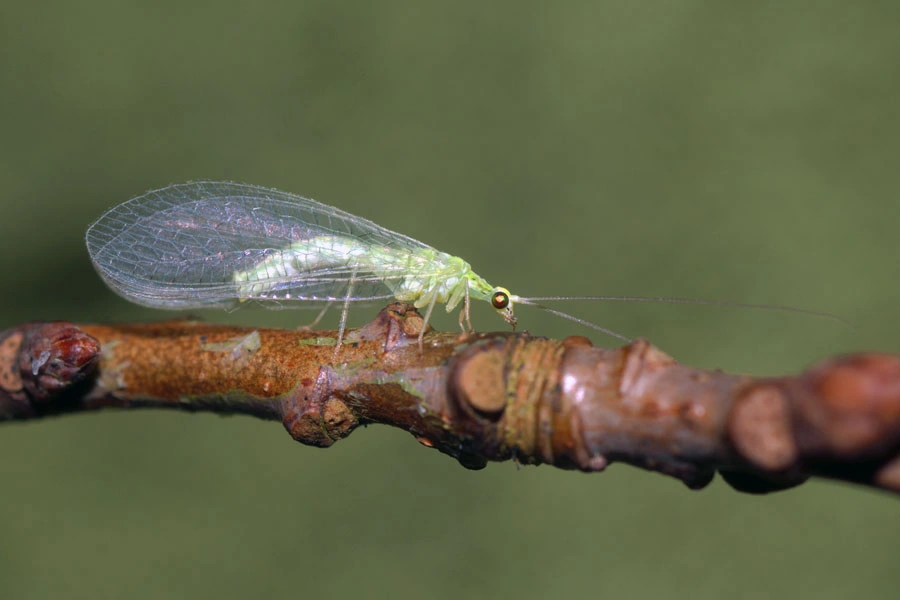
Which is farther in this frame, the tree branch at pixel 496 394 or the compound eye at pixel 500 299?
the compound eye at pixel 500 299

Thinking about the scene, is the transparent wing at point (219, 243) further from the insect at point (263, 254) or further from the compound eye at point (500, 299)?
the compound eye at point (500, 299)

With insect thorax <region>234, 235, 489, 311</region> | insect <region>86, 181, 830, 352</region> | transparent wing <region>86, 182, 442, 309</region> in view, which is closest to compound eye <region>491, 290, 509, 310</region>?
insect <region>86, 181, 830, 352</region>

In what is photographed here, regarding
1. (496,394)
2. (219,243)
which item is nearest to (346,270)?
(219,243)

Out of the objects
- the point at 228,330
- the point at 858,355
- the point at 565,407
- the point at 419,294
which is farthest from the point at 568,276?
the point at 858,355

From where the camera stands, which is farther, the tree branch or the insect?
the insect

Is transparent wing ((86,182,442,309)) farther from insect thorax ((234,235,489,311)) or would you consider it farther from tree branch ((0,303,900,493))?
tree branch ((0,303,900,493))

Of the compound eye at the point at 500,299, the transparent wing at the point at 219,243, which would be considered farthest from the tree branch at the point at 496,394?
the compound eye at the point at 500,299

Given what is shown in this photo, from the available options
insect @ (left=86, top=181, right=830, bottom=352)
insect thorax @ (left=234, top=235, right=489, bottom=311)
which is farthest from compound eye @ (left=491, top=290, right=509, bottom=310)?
insect thorax @ (left=234, top=235, right=489, bottom=311)
